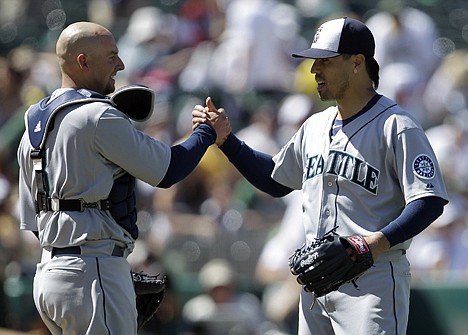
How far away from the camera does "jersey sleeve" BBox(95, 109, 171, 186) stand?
4.46 m

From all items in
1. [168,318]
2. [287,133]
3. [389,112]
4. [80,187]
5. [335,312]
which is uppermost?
[389,112]

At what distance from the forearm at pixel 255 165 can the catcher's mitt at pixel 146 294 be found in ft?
2.14

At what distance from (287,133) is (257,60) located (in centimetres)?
145

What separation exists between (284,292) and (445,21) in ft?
18.9

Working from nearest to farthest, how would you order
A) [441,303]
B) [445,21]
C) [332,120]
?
[332,120], [441,303], [445,21]

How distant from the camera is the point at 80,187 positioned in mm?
4480

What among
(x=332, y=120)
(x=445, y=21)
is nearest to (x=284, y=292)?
(x=332, y=120)

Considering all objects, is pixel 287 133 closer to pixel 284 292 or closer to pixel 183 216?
pixel 183 216

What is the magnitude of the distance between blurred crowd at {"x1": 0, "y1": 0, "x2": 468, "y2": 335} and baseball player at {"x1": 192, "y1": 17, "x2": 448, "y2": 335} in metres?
3.37

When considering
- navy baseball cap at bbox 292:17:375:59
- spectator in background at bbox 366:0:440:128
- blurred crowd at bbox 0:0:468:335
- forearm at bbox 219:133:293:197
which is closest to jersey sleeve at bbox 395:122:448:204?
navy baseball cap at bbox 292:17:375:59

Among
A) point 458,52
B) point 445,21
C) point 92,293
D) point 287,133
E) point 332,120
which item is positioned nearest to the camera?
point 92,293

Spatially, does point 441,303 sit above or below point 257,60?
below

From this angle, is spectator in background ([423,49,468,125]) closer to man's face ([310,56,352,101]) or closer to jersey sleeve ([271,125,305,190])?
jersey sleeve ([271,125,305,190])

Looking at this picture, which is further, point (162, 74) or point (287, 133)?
point (162, 74)
